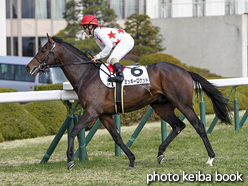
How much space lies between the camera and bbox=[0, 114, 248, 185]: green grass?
15.1 feet

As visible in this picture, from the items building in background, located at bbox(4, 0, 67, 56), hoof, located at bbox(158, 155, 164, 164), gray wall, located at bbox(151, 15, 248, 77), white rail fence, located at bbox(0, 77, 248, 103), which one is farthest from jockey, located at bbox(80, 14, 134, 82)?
building in background, located at bbox(4, 0, 67, 56)

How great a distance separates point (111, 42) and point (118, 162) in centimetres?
172

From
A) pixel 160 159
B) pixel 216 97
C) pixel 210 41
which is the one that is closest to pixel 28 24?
pixel 210 41

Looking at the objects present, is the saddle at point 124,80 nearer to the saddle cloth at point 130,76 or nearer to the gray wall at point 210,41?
the saddle cloth at point 130,76

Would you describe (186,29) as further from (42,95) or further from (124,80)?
(124,80)

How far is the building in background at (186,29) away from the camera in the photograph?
2048 centimetres

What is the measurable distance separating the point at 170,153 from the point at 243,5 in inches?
619

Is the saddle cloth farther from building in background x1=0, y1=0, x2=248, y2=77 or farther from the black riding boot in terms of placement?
building in background x1=0, y1=0, x2=248, y2=77

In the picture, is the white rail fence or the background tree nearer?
the white rail fence

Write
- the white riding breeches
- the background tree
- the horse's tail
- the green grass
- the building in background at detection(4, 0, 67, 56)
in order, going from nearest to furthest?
the green grass → the white riding breeches → the horse's tail → the background tree → the building in background at detection(4, 0, 67, 56)

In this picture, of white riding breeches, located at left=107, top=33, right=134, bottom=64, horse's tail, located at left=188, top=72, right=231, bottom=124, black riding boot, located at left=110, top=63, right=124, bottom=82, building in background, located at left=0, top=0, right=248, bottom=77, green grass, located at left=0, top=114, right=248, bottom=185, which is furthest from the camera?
building in background, located at left=0, top=0, right=248, bottom=77

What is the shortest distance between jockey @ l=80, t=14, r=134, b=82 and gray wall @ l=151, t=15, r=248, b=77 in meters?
16.3

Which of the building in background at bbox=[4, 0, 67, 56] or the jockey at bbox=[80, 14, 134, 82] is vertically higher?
the building in background at bbox=[4, 0, 67, 56]

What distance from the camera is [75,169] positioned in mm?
5102
